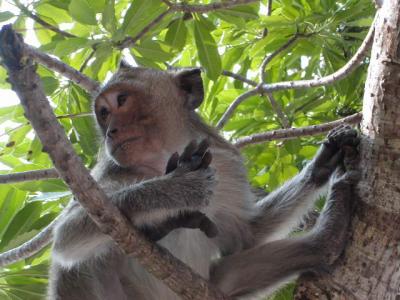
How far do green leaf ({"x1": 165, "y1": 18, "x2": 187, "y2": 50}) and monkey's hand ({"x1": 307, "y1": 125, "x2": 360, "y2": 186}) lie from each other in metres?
1.62

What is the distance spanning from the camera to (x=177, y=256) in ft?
14.2

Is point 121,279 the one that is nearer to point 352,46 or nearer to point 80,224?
point 80,224

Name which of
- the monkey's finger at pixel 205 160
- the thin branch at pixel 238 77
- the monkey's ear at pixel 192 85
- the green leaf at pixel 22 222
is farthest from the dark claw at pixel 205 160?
the thin branch at pixel 238 77

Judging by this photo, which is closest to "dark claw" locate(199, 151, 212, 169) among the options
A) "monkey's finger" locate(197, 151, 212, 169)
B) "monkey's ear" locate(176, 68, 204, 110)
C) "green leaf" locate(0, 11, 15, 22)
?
"monkey's finger" locate(197, 151, 212, 169)

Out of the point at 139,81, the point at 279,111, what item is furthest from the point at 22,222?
the point at 279,111

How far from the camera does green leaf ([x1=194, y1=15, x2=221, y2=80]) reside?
526cm

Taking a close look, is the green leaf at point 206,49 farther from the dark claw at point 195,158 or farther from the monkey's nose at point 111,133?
the dark claw at point 195,158

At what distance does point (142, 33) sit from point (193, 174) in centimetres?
180

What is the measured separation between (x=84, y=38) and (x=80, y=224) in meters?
1.70

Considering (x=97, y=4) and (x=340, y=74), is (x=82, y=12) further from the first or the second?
(x=340, y=74)

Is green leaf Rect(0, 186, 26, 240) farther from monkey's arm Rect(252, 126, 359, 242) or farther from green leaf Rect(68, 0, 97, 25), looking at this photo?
monkey's arm Rect(252, 126, 359, 242)

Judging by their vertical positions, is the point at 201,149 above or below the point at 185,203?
above

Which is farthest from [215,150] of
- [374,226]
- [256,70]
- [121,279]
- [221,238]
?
[256,70]

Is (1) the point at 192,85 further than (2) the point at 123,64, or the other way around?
(2) the point at 123,64
